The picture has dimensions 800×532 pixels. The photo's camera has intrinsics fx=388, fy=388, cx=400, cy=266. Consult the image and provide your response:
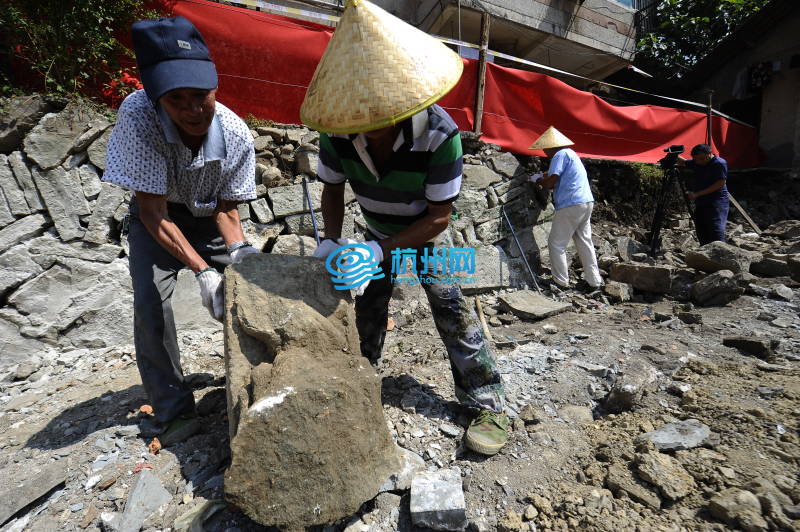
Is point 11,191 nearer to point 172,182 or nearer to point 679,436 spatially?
point 172,182

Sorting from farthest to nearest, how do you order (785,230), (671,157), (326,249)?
(785,230) < (671,157) < (326,249)

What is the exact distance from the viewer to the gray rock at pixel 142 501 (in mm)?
1497

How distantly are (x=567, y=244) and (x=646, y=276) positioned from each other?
0.96m

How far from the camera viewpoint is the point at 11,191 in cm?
289

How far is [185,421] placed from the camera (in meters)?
1.99

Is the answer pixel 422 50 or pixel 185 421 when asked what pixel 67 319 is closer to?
pixel 185 421

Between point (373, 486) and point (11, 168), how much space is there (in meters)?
3.51

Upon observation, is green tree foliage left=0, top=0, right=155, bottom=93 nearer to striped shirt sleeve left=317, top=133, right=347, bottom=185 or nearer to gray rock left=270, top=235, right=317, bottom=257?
gray rock left=270, top=235, right=317, bottom=257

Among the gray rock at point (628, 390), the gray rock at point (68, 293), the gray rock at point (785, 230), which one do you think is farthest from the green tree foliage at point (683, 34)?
the gray rock at point (68, 293)

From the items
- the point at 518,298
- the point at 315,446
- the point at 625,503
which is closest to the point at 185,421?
the point at 315,446

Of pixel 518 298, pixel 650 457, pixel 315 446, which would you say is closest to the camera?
pixel 315 446

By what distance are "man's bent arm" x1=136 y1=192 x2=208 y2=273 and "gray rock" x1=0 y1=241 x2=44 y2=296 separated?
1972mm
